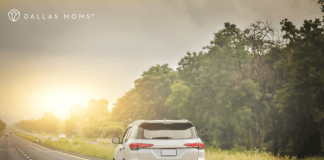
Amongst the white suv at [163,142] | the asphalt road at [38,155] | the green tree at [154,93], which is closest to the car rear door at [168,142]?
the white suv at [163,142]

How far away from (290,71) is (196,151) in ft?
104

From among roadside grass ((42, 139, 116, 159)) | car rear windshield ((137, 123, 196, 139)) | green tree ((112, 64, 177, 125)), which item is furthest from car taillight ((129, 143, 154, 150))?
green tree ((112, 64, 177, 125))

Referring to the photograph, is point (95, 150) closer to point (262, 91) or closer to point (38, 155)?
point (38, 155)

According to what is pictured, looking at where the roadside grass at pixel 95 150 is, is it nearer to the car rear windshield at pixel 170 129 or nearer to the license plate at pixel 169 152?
the car rear windshield at pixel 170 129

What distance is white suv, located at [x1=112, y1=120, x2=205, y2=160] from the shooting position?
23.6 feet

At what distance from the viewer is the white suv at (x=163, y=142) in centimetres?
720

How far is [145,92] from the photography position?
68938 mm

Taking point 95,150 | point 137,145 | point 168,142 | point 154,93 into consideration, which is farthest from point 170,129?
point 154,93

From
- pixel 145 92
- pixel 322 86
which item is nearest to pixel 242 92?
pixel 322 86

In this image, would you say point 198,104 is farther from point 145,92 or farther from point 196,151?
point 196,151

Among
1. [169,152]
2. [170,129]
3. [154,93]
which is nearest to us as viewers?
[169,152]

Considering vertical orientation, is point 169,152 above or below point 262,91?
below

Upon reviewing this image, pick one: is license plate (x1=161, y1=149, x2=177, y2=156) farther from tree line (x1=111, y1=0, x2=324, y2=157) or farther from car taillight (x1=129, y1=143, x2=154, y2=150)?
tree line (x1=111, y1=0, x2=324, y2=157)

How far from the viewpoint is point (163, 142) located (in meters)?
7.25
